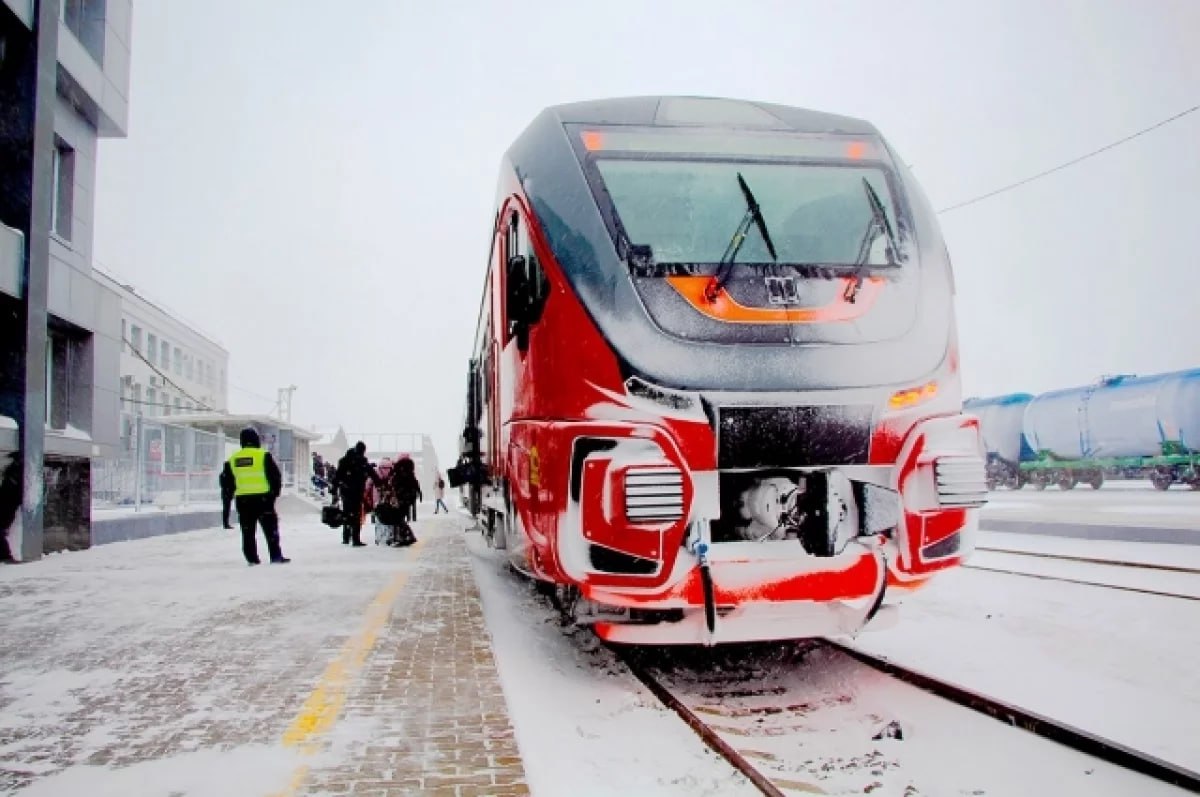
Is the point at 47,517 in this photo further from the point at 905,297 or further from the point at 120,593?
the point at 905,297

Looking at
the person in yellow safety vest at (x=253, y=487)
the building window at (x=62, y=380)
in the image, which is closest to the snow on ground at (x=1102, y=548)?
the person in yellow safety vest at (x=253, y=487)

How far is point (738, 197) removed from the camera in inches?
196

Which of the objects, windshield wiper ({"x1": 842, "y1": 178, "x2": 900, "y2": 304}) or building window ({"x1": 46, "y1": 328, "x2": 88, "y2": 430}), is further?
building window ({"x1": 46, "y1": 328, "x2": 88, "y2": 430})

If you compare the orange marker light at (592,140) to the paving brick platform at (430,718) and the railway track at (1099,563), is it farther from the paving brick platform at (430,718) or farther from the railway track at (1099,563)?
the railway track at (1099,563)

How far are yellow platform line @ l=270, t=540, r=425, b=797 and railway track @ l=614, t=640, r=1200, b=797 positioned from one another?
5.32ft

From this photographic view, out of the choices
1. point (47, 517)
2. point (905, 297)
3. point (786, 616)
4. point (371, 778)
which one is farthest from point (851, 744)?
point (47, 517)

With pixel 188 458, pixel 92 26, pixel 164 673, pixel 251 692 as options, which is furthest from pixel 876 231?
pixel 188 458

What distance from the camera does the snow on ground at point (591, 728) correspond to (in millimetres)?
3350

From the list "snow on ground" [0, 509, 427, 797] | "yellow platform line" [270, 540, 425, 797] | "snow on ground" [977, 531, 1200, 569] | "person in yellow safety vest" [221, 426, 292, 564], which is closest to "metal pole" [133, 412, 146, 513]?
"snow on ground" [0, 509, 427, 797]

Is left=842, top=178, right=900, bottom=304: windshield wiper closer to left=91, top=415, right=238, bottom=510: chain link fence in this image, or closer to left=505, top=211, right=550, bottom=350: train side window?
left=505, top=211, right=550, bottom=350: train side window

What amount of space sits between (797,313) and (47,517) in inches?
460

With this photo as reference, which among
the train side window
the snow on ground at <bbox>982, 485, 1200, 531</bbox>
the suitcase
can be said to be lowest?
the snow on ground at <bbox>982, 485, 1200, 531</bbox>

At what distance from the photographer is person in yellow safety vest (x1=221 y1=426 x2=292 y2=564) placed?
9977mm

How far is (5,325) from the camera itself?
1109 centimetres
